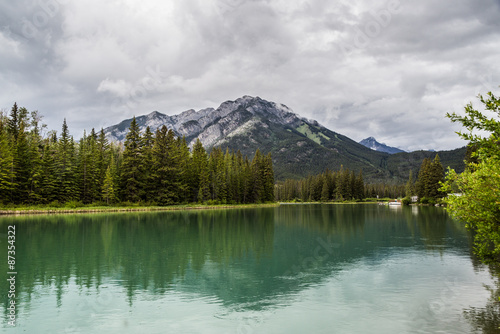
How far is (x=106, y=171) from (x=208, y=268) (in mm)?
69761

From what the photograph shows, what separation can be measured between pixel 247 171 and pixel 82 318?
107542 millimetres

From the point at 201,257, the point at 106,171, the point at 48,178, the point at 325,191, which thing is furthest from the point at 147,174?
the point at 325,191

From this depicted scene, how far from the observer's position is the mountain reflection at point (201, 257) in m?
18.9

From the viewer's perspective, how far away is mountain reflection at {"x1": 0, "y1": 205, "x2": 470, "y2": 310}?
18.9 meters

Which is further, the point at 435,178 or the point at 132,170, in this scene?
the point at 435,178

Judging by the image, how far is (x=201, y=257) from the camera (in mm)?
27141

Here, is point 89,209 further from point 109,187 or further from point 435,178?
point 435,178

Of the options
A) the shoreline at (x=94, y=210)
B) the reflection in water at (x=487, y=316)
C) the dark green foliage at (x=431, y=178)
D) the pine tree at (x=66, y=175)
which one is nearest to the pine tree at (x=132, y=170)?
the shoreline at (x=94, y=210)

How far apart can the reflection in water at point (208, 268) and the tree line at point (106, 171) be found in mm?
40891

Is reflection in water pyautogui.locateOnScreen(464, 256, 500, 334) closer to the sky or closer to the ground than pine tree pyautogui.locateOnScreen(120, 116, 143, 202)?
closer to the ground

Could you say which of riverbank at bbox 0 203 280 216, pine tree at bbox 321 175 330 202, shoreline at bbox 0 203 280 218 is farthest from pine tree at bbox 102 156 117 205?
pine tree at bbox 321 175 330 202

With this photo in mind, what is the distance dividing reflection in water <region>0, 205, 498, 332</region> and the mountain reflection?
0.23ft

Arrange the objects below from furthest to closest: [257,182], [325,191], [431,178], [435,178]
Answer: [325,191] → [257,182] → [431,178] → [435,178]

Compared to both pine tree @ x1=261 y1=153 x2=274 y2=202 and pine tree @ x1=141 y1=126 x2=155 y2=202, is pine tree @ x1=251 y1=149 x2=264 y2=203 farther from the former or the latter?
pine tree @ x1=141 y1=126 x2=155 y2=202
